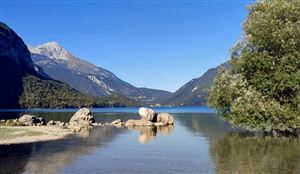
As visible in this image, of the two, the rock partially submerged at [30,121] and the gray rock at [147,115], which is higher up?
the gray rock at [147,115]

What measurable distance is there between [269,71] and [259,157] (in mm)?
21450

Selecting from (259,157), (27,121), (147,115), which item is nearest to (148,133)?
(147,115)

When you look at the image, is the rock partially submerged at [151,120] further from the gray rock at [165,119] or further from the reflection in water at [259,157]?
the reflection in water at [259,157]

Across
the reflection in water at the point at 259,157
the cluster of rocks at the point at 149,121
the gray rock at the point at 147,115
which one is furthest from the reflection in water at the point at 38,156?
the gray rock at the point at 147,115

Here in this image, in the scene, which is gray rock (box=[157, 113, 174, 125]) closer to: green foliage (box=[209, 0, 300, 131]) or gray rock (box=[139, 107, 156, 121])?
gray rock (box=[139, 107, 156, 121])

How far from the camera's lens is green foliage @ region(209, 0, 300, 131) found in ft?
194

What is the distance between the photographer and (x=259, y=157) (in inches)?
1727

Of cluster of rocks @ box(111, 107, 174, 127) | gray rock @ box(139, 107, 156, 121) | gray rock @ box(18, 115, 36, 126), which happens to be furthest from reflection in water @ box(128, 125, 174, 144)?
gray rock @ box(18, 115, 36, 126)

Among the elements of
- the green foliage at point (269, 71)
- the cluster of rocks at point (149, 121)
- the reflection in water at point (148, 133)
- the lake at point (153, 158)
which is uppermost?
the green foliage at point (269, 71)

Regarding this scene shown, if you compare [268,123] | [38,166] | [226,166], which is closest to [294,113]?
[268,123]

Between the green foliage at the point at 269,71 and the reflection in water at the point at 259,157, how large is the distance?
3643 millimetres

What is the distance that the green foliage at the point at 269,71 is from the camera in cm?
5922

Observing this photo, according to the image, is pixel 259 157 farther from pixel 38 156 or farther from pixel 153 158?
pixel 38 156

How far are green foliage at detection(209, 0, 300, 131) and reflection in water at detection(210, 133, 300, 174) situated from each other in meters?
3.64
